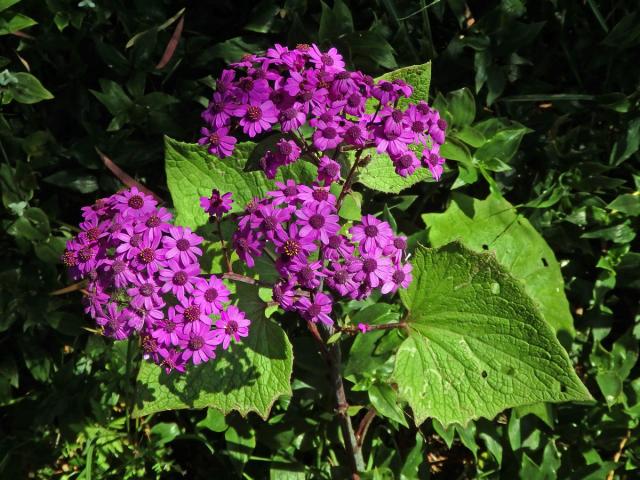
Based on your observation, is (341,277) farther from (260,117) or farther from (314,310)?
(260,117)

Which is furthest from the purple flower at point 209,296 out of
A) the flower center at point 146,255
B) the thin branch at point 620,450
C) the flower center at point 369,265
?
the thin branch at point 620,450

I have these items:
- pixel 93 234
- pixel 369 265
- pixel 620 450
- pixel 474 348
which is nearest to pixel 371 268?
pixel 369 265

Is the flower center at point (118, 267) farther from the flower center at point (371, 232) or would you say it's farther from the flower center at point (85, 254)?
the flower center at point (371, 232)

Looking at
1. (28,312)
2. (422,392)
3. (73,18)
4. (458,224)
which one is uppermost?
(73,18)

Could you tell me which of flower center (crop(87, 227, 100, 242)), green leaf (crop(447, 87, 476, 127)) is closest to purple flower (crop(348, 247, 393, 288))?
flower center (crop(87, 227, 100, 242))

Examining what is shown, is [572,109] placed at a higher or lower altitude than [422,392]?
higher

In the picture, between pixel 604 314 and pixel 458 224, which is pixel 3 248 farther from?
pixel 604 314

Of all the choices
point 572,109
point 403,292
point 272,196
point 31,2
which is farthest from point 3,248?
point 572,109

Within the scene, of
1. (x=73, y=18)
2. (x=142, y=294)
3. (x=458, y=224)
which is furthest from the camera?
(x=458, y=224)
